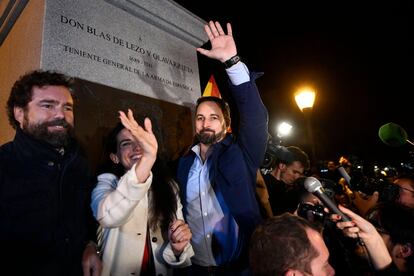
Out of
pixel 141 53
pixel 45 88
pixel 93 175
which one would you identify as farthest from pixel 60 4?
pixel 93 175

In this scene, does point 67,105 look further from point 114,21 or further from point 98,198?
point 114,21

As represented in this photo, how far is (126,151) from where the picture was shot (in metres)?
2.41

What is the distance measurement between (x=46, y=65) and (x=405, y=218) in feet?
11.2

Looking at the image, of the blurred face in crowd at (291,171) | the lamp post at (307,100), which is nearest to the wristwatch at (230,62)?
the blurred face in crowd at (291,171)

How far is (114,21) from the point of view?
131 inches

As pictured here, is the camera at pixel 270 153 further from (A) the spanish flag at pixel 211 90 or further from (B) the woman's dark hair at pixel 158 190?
(B) the woman's dark hair at pixel 158 190

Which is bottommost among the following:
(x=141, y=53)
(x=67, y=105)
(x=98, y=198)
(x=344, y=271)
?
(x=344, y=271)

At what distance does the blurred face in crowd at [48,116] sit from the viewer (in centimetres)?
207

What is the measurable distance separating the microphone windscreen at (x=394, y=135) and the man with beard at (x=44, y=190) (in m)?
3.69

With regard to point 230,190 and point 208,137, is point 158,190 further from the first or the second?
point 208,137

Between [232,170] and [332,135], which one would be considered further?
[332,135]

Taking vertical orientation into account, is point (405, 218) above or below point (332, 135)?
below

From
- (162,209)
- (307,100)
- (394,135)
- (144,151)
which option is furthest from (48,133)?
(307,100)

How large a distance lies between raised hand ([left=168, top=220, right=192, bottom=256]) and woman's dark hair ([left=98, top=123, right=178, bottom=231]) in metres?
0.24
